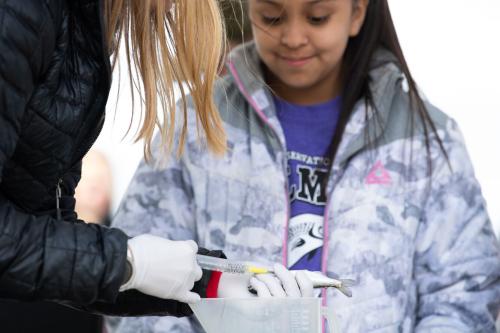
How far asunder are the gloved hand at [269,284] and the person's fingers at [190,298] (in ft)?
0.39

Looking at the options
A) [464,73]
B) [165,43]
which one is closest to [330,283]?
[165,43]

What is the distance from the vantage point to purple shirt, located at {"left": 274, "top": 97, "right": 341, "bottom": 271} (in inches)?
97.0

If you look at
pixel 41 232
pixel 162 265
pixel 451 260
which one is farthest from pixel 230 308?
pixel 451 260

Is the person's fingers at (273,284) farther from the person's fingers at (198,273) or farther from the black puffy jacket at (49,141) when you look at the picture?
the black puffy jacket at (49,141)

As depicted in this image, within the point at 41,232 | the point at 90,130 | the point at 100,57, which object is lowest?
the point at 41,232

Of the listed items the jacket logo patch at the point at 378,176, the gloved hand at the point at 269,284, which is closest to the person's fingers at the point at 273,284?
the gloved hand at the point at 269,284

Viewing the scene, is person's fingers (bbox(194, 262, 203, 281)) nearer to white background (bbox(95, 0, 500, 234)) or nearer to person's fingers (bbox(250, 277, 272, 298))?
person's fingers (bbox(250, 277, 272, 298))

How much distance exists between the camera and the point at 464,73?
4.71 metres

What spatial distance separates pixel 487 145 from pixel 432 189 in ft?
7.28

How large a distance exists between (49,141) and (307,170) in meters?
1.05

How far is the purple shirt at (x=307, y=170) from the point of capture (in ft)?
8.08

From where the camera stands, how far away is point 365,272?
2439 mm

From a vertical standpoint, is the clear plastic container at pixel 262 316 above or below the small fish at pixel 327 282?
below

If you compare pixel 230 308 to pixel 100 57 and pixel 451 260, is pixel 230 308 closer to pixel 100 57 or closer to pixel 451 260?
pixel 100 57
